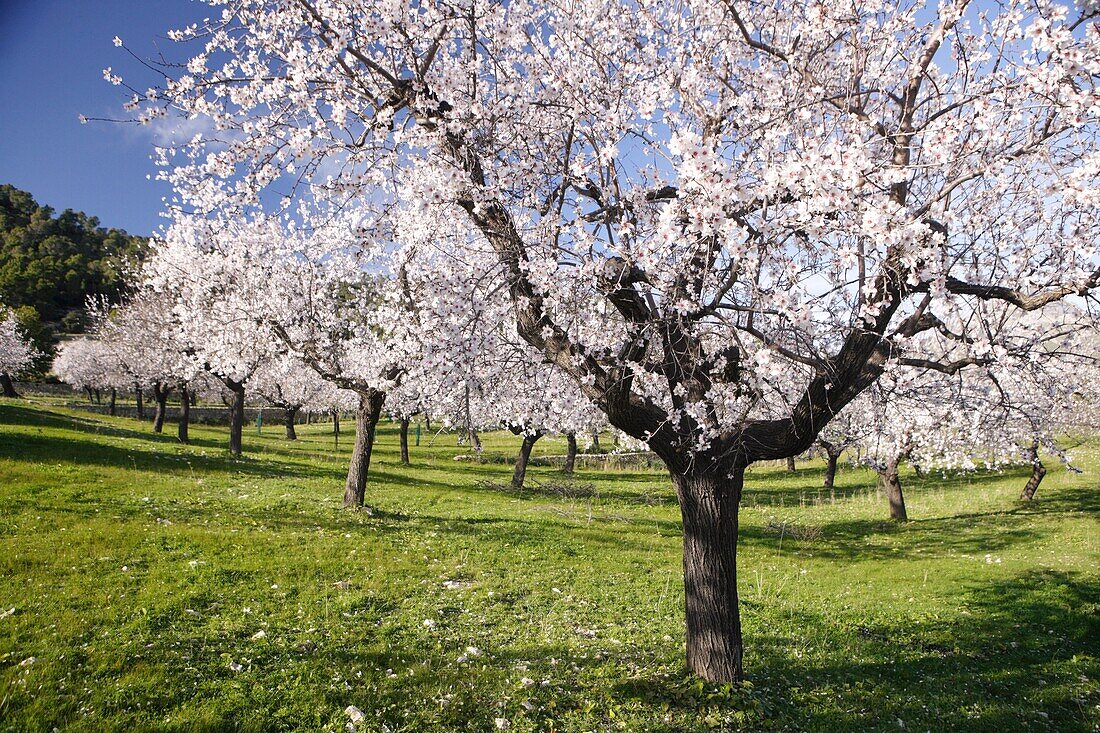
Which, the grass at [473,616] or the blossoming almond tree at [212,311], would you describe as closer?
the grass at [473,616]

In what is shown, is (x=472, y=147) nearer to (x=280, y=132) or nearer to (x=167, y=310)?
(x=280, y=132)

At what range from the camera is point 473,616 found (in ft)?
30.9

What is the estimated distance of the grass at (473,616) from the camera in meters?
6.12

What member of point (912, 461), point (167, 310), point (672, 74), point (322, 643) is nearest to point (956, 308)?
point (672, 74)

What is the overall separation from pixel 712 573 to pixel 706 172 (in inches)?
198

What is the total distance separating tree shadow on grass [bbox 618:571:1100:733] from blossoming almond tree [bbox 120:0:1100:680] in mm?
1273

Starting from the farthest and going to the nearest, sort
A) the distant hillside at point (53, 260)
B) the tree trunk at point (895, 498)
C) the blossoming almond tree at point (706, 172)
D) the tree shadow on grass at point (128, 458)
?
the distant hillside at point (53, 260)
the tree trunk at point (895, 498)
the tree shadow on grass at point (128, 458)
the blossoming almond tree at point (706, 172)

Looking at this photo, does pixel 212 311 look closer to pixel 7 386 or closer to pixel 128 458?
pixel 128 458

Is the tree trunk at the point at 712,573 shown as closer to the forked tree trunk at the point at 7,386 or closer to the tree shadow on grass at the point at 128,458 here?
the tree shadow on grass at the point at 128,458

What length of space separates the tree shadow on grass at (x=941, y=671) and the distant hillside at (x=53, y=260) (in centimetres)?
11233

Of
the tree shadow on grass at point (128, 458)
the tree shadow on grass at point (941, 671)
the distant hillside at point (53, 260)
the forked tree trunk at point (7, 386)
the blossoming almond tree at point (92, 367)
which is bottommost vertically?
the tree shadow on grass at point (941, 671)

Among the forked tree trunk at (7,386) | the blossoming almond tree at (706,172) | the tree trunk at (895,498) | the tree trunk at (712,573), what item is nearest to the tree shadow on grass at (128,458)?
the blossoming almond tree at (706,172)

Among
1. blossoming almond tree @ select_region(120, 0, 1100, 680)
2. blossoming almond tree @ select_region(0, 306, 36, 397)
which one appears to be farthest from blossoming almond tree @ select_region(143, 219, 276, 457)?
blossoming almond tree @ select_region(0, 306, 36, 397)

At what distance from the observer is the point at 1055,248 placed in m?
6.51
